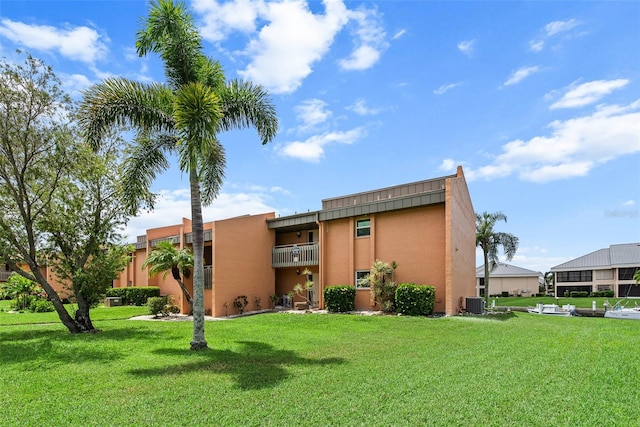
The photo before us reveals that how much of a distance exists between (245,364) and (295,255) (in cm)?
1356

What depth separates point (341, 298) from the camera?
18891 millimetres

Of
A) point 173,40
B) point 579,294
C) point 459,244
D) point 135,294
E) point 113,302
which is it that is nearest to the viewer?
point 173,40

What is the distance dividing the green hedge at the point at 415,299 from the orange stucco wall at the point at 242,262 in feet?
28.0

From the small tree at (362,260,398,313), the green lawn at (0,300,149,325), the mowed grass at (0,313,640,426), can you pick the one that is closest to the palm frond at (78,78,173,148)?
the mowed grass at (0,313,640,426)

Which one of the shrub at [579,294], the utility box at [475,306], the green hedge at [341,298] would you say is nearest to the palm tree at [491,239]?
the utility box at [475,306]

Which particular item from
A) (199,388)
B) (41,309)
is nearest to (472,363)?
(199,388)

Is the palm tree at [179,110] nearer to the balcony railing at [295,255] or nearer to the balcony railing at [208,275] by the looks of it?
the balcony railing at [208,275]

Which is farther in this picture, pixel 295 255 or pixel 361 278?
pixel 295 255

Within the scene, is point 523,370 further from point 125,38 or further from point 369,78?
point 125,38

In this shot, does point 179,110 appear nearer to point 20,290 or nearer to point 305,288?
point 305,288

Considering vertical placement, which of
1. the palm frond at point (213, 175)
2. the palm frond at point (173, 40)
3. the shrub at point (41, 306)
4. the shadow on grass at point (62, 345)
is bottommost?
the shrub at point (41, 306)

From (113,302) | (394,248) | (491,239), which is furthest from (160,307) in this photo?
(491,239)

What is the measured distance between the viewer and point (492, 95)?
43.1 feet

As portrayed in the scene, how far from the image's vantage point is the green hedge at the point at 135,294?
26.6 meters
